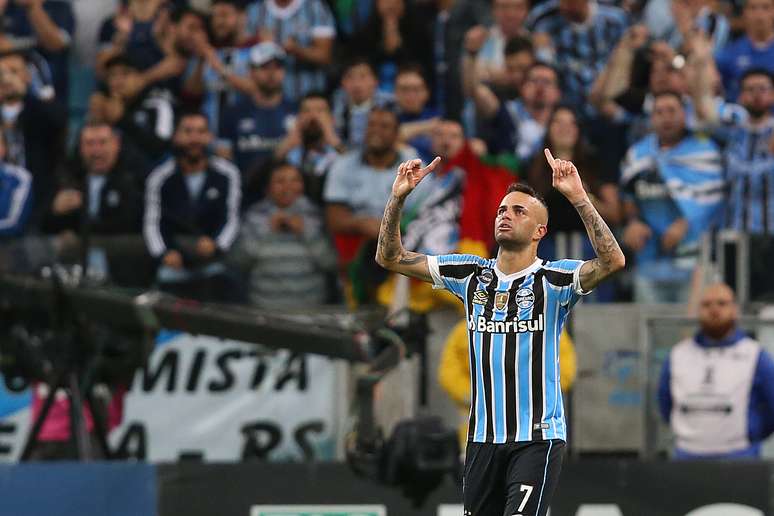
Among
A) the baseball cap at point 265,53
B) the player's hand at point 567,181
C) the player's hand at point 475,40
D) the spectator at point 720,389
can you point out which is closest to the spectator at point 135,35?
the baseball cap at point 265,53

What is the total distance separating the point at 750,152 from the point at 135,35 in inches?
217

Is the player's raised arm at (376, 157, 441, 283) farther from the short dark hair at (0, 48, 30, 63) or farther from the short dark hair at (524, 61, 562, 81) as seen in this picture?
the short dark hair at (0, 48, 30, 63)

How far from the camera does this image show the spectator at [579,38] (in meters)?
12.7

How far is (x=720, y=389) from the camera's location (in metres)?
10.6

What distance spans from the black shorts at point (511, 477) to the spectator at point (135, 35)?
24.0 feet

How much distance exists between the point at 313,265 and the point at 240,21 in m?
2.89

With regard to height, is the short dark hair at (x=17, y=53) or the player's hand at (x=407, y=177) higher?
the short dark hair at (x=17, y=53)

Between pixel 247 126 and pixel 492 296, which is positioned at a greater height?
pixel 247 126

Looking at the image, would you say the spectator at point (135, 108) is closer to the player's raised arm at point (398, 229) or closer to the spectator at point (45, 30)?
the spectator at point (45, 30)

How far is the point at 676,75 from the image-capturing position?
486 inches

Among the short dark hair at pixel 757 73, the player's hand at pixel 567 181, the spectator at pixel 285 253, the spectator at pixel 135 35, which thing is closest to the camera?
the player's hand at pixel 567 181

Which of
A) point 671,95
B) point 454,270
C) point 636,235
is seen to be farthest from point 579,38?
point 454,270

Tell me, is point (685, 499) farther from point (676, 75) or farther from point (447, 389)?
point (676, 75)

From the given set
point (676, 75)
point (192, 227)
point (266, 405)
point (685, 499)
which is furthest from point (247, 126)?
point (685, 499)
